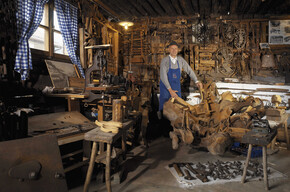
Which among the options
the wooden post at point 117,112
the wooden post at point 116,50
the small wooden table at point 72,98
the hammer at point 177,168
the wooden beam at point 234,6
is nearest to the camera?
the wooden post at point 117,112

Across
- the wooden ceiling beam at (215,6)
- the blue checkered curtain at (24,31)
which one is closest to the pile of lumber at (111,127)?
the blue checkered curtain at (24,31)

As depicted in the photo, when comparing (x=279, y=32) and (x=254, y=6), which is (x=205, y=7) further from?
(x=279, y=32)

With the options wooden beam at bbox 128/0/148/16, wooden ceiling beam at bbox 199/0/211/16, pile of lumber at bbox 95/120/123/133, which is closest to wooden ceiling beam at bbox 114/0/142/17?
wooden beam at bbox 128/0/148/16

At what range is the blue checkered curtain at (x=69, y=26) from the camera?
548 cm

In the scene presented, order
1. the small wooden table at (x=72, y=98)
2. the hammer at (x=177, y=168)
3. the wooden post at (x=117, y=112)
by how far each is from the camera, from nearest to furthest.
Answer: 1. the wooden post at (x=117, y=112)
2. the hammer at (x=177, y=168)
3. the small wooden table at (x=72, y=98)

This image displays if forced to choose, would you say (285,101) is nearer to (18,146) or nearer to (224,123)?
(224,123)

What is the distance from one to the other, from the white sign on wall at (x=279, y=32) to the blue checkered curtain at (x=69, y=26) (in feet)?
22.9

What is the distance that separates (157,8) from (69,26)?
356cm

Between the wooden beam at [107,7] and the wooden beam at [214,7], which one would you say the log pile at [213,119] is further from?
the wooden beam at [107,7]

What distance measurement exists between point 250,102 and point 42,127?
433 cm

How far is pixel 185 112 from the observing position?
4.66m

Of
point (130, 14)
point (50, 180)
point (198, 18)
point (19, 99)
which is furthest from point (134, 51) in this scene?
point (50, 180)

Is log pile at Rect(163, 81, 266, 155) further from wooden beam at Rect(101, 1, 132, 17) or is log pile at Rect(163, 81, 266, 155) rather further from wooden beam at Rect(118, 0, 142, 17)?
wooden beam at Rect(101, 1, 132, 17)

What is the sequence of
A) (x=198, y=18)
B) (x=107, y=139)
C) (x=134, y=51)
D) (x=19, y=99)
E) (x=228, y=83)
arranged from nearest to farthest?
(x=107, y=139) < (x=19, y=99) < (x=228, y=83) < (x=198, y=18) < (x=134, y=51)
